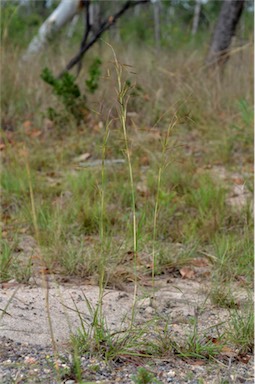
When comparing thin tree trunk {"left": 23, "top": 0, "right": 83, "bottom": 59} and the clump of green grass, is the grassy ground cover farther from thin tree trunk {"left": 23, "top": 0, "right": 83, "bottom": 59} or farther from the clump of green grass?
thin tree trunk {"left": 23, "top": 0, "right": 83, "bottom": 59}

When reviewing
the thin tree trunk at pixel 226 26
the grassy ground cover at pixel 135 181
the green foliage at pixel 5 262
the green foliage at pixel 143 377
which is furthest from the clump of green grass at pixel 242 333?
the thin tree trunk at pixel 226 26

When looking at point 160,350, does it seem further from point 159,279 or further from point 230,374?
point 159,279

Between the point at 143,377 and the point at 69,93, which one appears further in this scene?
the point at 69,93

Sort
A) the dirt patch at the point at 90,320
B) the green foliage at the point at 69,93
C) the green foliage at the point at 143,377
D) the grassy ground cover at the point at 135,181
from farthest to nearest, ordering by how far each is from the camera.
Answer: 1. the green foliage at the point at 69,93
2. the grassy ground cover at the point at 135,181
3. the dirt patch at the point at 90,320
4. the green foliage at the point at 143,377

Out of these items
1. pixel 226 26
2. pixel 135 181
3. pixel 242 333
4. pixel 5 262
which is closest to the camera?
pixel 242 333

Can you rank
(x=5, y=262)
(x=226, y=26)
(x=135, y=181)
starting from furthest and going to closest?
1. (x=226, y=26)
2. (x=135, y=181)
3. (x=5, y=262)

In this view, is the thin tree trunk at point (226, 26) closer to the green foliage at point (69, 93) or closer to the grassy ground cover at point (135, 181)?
the grassy ground cover at point (135, 181)

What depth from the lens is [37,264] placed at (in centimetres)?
287

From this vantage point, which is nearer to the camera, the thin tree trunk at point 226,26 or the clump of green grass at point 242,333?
the clump of green grass at point 242,333

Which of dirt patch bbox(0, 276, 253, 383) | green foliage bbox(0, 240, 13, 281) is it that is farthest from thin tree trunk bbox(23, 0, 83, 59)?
dirt patch bbox(0, 276, 253, 383)

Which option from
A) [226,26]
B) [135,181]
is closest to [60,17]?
[226,26]

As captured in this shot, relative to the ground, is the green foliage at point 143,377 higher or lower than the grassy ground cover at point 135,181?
higher

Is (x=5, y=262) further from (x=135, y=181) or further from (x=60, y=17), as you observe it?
(x=60, y=17)

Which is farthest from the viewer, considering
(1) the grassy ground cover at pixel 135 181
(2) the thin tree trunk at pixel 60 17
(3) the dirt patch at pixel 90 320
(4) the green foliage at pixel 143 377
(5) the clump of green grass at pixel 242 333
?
(2) the thin tree trunk at pixel 60 17
